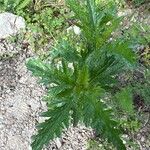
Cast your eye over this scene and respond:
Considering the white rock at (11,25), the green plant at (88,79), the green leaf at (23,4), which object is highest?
the green leaf at (23,4)

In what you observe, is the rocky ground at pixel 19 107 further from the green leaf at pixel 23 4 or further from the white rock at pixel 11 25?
the green leaf at pixel 23 4

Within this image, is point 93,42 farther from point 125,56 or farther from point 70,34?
point 70,34

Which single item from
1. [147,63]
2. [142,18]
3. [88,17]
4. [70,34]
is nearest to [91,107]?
[88,17]

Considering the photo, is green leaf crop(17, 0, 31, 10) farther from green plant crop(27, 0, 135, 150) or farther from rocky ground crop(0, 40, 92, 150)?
green plant crop(27, 0, 135, 150)

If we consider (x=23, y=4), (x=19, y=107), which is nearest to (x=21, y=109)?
(x=19, y=107)

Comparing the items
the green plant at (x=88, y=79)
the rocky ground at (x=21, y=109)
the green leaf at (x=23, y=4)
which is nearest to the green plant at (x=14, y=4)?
the green leaf at (x=23, y=4)
